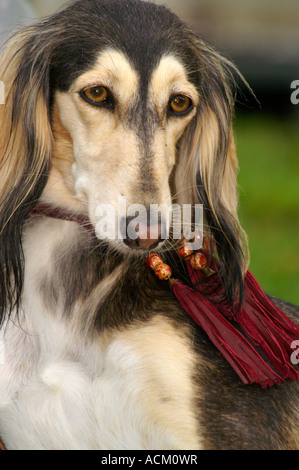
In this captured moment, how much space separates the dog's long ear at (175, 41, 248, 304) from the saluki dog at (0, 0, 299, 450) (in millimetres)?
73

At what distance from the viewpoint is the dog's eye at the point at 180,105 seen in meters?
3.14

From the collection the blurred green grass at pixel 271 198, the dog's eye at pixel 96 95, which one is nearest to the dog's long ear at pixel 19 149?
the dog's eye at pixel 96 95

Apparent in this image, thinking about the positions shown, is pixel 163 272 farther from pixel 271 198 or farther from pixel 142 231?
pixel 271 198

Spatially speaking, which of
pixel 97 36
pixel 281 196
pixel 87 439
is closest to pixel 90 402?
pixel 87 439

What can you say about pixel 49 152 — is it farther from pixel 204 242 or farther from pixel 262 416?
→ pixel 262 416

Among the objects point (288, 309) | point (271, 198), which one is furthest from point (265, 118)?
point (288, 309)

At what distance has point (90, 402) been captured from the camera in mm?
3027

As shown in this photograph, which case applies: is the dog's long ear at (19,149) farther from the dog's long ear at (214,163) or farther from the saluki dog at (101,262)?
the dog's long ear at (214,163)

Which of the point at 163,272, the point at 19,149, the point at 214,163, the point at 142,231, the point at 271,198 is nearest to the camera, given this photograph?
the point at 142,231

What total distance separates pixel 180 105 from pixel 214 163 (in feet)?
1.25

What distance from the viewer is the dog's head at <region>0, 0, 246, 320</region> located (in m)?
2.95

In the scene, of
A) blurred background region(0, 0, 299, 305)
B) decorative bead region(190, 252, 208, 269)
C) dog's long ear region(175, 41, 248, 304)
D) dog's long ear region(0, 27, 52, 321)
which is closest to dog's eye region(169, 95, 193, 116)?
dog's long ear region(175, 41, 248, 304)

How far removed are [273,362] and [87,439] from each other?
2.59ft

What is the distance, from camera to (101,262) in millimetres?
3254
